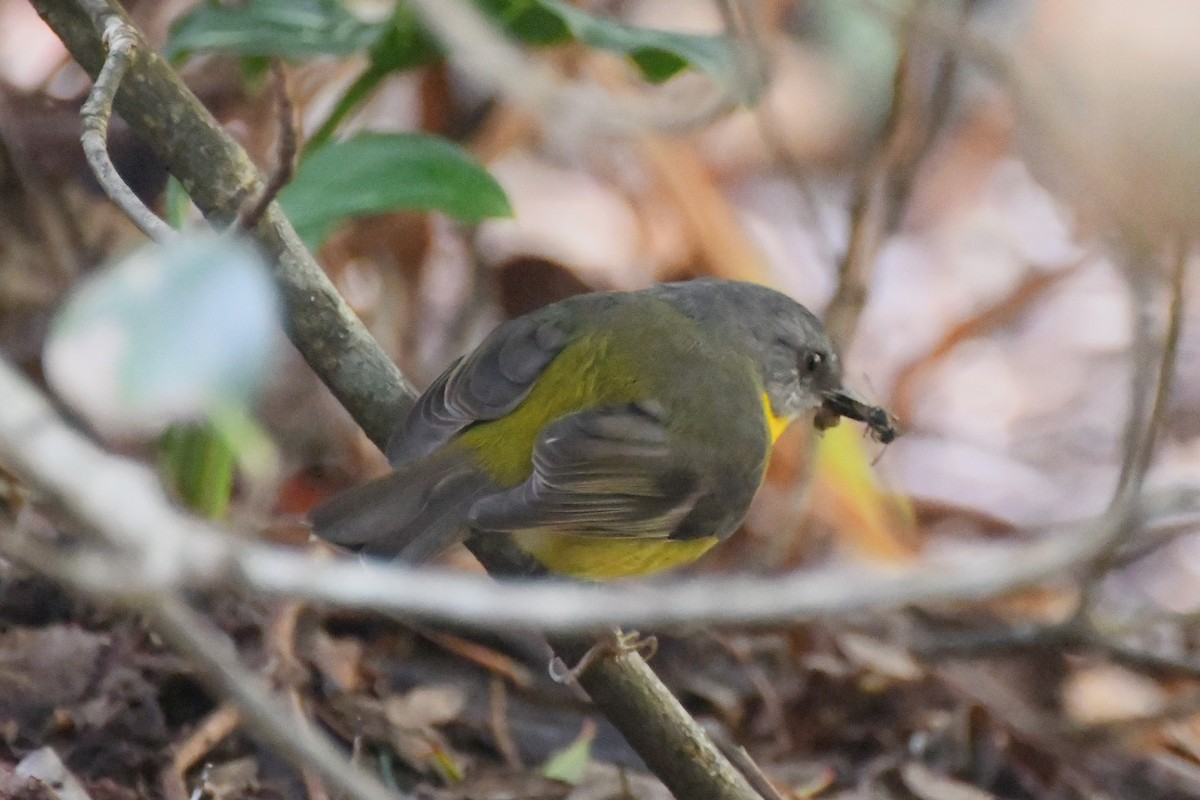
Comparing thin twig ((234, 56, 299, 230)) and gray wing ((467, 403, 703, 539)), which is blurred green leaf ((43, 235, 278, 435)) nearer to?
thin twig ((234, 56, 299, 230))

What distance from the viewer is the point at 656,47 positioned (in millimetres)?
2910

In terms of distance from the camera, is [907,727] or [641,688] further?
[907,727]

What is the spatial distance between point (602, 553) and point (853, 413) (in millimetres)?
765

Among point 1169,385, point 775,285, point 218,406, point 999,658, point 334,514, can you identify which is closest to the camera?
point 218,406

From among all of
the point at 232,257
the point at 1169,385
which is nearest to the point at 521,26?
the point at 1169,385

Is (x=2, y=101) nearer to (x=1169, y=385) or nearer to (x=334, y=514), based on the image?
(x=334, y=514)

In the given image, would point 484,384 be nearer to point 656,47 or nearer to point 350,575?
point 656,47

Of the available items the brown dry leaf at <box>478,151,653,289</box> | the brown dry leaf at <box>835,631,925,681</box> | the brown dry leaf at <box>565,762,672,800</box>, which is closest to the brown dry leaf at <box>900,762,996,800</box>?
the brown dry leaf at <box>835,631,925,681</box>

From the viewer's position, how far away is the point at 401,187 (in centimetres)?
280

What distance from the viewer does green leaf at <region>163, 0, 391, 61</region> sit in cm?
294

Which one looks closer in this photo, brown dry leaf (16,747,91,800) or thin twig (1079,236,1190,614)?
thin twig (1079,236,1190,614)

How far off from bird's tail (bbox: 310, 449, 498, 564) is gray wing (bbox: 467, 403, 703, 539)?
0.18ft

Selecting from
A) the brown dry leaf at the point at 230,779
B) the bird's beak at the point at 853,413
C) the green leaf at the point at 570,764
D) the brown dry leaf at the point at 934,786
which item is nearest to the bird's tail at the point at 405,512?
the brown dry leaf at the point at 230,779

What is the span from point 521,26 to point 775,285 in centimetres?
182
